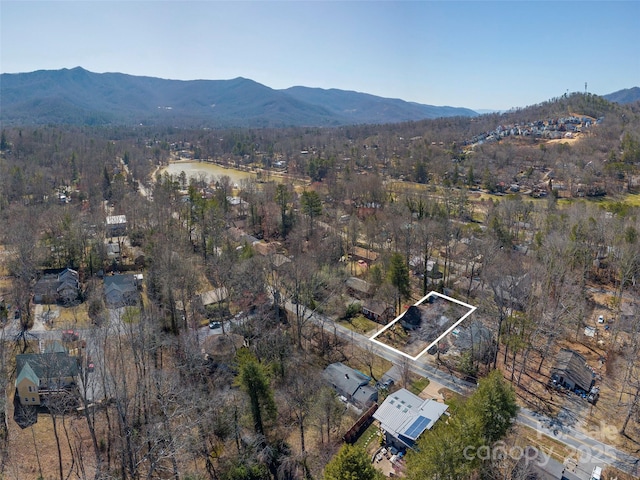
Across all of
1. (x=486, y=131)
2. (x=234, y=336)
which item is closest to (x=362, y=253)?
(x=234, y=336)

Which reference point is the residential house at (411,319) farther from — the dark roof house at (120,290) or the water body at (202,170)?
the water body at (202,170)

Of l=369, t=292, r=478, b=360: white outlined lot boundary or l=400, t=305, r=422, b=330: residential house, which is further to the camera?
l=400, t=305, r=422, b=330: residential house

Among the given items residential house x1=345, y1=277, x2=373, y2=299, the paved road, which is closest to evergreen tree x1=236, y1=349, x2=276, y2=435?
the paved road

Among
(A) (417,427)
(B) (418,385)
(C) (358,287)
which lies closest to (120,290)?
(C) (358,287)

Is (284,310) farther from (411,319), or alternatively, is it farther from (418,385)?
(418,385)

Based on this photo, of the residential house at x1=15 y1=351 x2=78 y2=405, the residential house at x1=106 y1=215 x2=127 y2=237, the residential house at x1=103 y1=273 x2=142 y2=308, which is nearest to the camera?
the residential house at x1=15 y1=351 x2=78 y2=405

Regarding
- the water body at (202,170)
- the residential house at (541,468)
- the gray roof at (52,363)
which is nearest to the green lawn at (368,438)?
the residential house at (541,468)

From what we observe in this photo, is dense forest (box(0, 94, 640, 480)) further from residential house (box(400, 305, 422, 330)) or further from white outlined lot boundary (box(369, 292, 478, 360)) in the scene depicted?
residential house (box(400, 305, 422, 330))

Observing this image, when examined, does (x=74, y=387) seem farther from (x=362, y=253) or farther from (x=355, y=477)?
(x=362, y=253)
